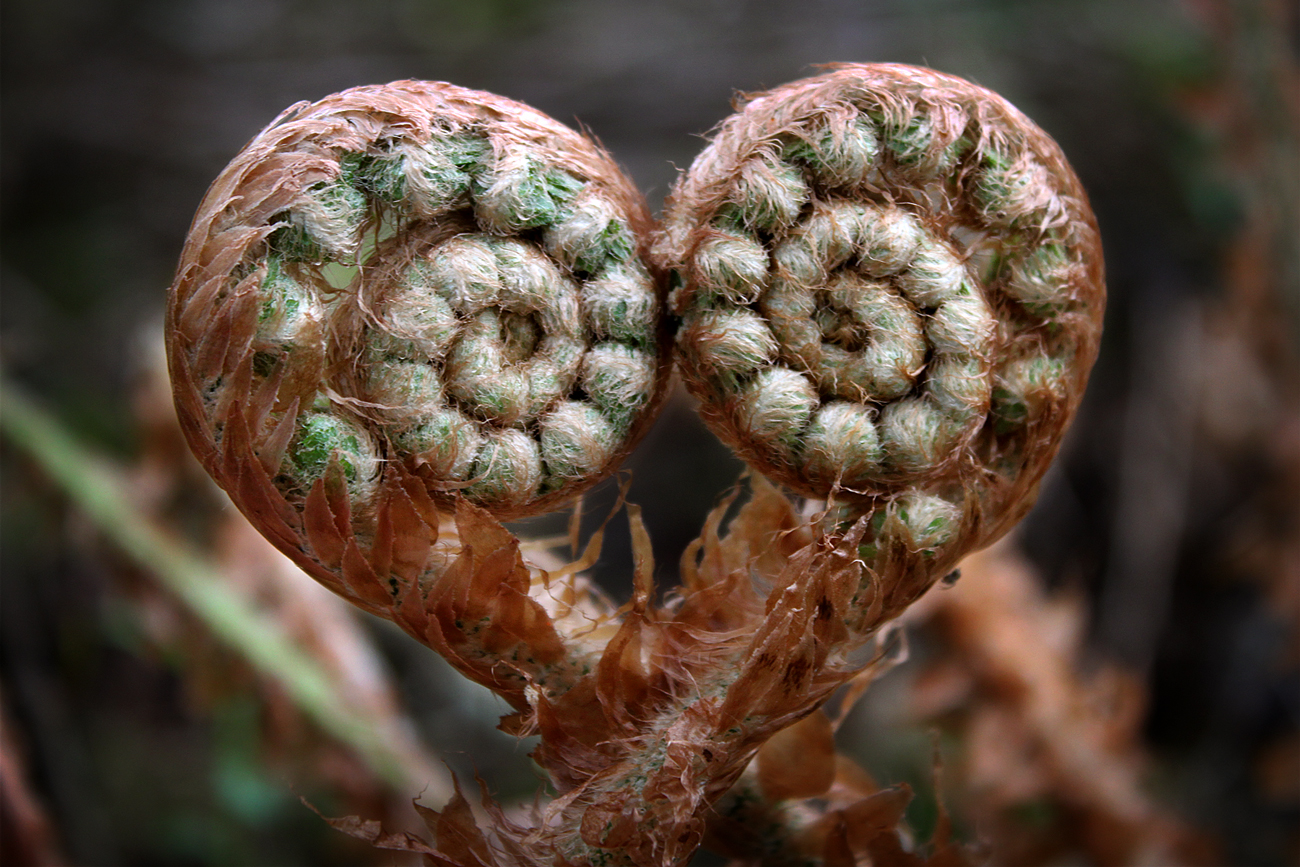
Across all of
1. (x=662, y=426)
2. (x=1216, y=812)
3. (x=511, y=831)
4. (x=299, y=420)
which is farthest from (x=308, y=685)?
(x=1216, y=812)

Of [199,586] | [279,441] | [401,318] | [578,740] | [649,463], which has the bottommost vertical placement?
[649,463]

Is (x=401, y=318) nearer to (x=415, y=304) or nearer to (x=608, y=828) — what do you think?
(x=415, y=304)

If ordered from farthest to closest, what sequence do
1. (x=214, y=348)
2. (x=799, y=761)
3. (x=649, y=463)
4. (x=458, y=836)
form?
(x=649, y=463) < (x=799, y=761) < (x=458, y=836) < (x=214, y=348)

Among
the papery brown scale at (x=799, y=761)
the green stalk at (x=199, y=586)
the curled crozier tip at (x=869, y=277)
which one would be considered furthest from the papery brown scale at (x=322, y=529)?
the green stalk at (x=199, y=586)

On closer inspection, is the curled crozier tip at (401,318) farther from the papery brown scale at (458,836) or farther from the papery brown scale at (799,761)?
the papery brown scale at (799,761)

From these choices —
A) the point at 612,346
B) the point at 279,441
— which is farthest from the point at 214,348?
the point at 612,346

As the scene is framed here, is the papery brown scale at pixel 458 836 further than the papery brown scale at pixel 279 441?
Yes

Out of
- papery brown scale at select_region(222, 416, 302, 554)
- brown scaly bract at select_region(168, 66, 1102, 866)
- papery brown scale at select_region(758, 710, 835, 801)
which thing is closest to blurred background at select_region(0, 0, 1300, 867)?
papery brown scale at select_region(758, 710, 835, 801)
